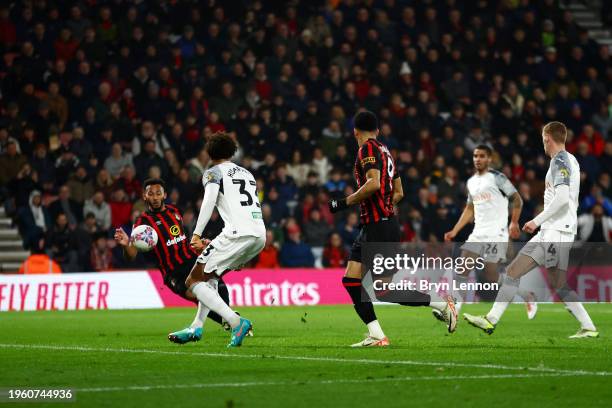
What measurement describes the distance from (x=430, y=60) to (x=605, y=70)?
5060 millimetres

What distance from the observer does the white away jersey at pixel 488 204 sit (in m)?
16.4

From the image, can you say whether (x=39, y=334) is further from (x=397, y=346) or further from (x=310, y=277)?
(x=310, y=277)

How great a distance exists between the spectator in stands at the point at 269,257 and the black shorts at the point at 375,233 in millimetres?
11729

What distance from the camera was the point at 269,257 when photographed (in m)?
23.0

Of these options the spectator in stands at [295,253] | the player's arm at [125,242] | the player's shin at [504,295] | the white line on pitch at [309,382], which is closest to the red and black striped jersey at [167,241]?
the player's arm at [125,242]

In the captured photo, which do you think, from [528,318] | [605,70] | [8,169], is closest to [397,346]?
[528,318]

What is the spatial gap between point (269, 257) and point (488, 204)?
729 cm

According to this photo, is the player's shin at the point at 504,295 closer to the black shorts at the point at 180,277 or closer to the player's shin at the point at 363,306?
the player's shin at the point at 363,306

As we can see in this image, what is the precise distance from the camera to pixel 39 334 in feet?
45.6

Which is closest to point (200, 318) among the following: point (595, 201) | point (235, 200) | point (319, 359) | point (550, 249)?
point (235, 200)

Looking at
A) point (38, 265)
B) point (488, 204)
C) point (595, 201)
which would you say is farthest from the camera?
point (595, 201)

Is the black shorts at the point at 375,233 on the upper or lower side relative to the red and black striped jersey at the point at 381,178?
lower

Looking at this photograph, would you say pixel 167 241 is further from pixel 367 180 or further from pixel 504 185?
pixel 504 185

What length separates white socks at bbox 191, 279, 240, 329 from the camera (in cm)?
1095
